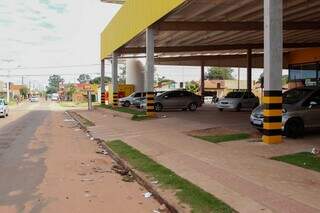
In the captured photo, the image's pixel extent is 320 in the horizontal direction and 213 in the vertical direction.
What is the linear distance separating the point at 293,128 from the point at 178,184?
26.1 ft

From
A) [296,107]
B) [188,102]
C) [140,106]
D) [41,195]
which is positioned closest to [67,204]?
[41,195]

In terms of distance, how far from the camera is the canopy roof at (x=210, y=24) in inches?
1056

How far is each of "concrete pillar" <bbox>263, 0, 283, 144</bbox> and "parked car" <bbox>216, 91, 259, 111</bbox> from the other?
70.6 ft

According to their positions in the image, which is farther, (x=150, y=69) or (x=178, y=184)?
(x=150, y=69)

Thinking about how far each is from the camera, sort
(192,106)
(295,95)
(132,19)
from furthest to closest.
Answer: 1. (192,106)
2. (132,19)
3. (295,95)

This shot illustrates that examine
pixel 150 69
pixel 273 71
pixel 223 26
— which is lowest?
pixel 273 71

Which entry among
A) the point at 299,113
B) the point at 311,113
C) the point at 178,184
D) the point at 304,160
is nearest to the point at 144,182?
the point at 178,184

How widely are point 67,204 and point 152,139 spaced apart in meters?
10.8

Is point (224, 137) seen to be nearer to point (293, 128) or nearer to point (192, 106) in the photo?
point (293, 128)

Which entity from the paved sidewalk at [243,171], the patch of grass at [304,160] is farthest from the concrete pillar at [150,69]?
the patch of grass at [304,160]

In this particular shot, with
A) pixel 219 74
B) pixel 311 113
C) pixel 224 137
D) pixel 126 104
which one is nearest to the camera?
pixel 311 113

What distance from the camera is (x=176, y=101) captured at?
39594 mm

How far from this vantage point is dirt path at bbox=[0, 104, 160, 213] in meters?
8.89

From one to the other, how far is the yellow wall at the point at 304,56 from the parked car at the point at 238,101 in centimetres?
1159
